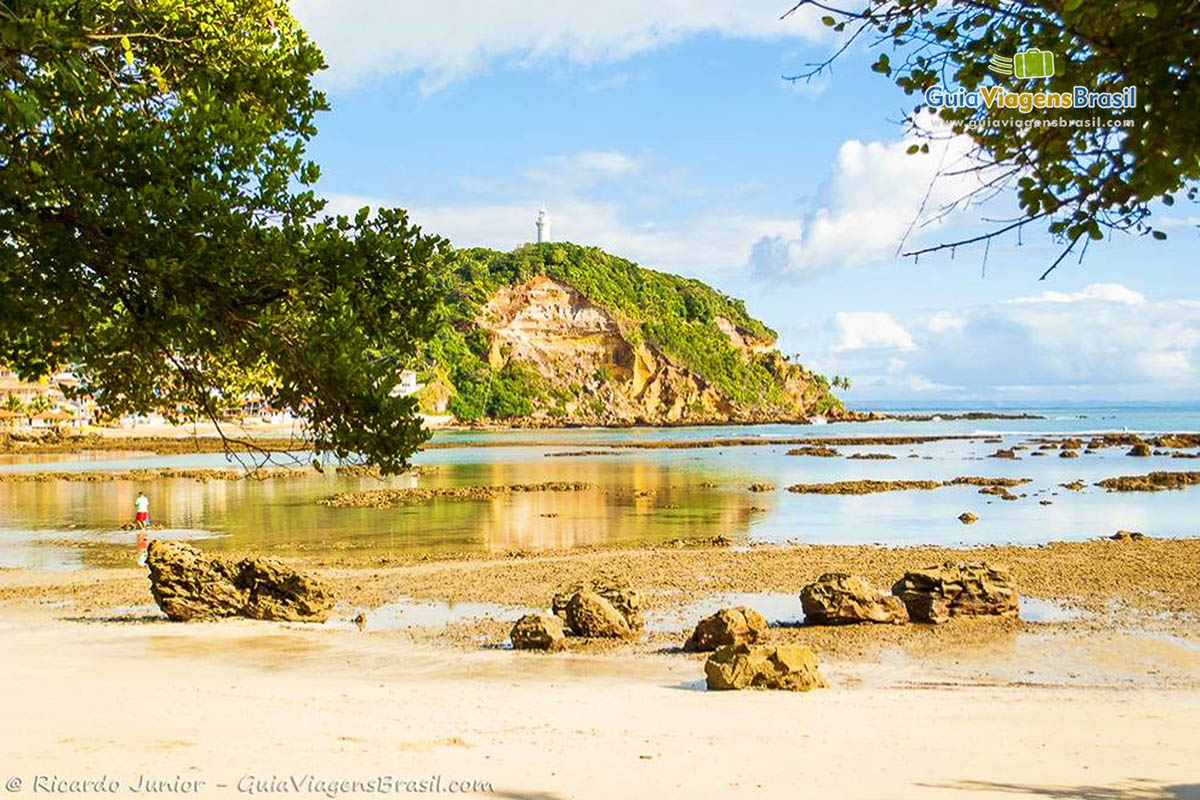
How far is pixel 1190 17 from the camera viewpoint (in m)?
5.05

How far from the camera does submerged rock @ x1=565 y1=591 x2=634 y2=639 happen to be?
14.3 m

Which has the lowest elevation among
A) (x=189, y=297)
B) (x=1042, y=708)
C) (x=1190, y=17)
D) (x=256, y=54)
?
(x=1042, y=708)

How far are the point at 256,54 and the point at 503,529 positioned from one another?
74.2 feet

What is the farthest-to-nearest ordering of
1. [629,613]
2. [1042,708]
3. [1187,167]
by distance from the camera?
[629,613], [1042,708], [1187,167]

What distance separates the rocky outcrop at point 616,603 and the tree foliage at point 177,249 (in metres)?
7.26

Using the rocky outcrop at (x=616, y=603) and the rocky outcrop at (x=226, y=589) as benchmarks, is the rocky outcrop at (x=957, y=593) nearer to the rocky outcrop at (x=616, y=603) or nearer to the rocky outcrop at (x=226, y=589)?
the rocky outcrop at (x=616, y=603)

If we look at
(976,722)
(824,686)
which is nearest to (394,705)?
(824,686)

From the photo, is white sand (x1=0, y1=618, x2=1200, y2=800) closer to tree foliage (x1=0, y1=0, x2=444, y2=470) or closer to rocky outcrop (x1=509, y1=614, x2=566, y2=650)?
rocky outcrop (x1=509, y1=614, x2=566, y2=650)

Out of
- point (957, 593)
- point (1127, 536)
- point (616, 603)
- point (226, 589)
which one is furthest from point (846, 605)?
point (1127, 536)

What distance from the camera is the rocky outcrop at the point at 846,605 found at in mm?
15008

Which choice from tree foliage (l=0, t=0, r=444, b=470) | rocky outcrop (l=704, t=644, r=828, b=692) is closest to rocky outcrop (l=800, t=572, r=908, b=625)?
Answer: rocky outcrop (l=704, t=644, r=828, b=692)

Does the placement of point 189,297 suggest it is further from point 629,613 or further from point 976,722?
point 629,613

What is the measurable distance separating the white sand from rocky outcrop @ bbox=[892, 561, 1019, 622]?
3553 millimetres

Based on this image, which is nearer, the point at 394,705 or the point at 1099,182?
the point at 1099,182
